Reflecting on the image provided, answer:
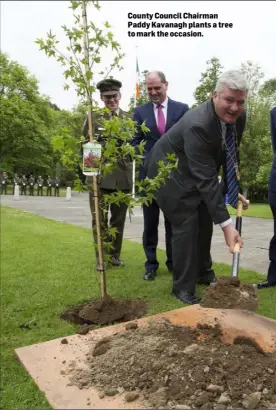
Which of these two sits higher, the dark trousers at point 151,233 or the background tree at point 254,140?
the background tree at point 254,140

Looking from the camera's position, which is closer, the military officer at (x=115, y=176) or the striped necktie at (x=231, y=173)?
the striped necktie at (x=231, y=173)

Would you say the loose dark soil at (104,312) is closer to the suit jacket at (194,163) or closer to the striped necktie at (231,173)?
the suit jacket at (194,163)

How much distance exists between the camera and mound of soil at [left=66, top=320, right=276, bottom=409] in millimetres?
2156

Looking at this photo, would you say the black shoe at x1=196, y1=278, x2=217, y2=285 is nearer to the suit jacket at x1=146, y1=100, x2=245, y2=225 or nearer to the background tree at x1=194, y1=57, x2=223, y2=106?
A: the suit jacket at x1=146, y1=100, x2=245, y2=225

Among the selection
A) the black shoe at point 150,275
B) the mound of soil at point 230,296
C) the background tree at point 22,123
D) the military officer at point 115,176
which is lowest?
the black shoe at point 150,275

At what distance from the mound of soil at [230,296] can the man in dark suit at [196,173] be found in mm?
312

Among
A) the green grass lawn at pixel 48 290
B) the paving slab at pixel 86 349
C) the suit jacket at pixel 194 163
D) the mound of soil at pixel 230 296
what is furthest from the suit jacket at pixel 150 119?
the paving slab at pixel 86 349

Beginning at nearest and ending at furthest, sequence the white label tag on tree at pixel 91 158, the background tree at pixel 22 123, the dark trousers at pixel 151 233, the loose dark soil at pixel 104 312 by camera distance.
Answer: the white label tag on tree at pixel 91 158
the loose dark soil at pixel 104 312
the dark trousers at pixel 151 233
the background tree at pixel 22 123

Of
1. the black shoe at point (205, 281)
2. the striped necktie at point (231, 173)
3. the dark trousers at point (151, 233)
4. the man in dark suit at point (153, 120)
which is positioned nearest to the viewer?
the striped necktie at point (231, 173)

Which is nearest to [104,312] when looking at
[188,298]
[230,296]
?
[188,298]

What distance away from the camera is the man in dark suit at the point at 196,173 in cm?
353

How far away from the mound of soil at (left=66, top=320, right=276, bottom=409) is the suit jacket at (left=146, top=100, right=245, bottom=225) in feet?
3.79

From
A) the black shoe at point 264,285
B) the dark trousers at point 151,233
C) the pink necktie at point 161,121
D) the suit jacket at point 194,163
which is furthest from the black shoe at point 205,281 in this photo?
the pink necktie at point 161,121

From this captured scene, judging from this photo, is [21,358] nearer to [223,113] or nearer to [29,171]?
[223,113]
